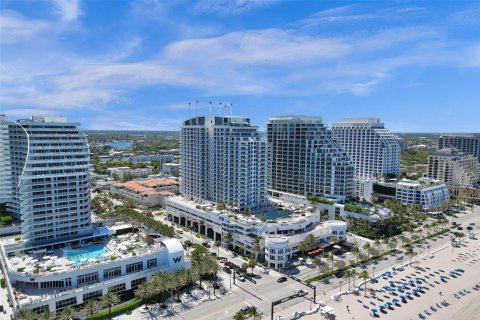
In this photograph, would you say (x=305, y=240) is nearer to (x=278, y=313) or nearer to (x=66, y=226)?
(x=278, y=313)

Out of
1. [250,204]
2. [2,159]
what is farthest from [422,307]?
[2,159]

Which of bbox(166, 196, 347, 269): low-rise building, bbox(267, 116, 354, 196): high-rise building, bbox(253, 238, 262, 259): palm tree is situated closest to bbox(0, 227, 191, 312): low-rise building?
bbox(253, 238, 262, 259): palm tree

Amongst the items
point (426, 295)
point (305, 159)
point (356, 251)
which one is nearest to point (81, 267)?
point (356, 251)

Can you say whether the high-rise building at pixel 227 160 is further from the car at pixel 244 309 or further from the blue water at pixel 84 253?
the car at pixel 244 309

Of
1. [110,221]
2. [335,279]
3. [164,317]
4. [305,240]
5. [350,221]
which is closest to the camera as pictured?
[164,317]

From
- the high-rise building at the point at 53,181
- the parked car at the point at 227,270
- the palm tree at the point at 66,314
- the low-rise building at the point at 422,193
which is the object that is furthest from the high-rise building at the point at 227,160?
the palm tree at the point at 66,314
